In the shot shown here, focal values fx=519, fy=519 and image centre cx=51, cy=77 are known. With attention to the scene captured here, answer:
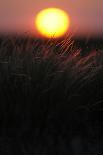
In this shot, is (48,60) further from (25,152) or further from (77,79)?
(25,152)

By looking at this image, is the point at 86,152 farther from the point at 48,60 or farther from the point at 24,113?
the point at 48,60

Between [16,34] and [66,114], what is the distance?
5.65 ft

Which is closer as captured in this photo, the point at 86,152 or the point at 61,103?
the point at 86,152

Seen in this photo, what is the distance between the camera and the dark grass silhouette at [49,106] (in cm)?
362

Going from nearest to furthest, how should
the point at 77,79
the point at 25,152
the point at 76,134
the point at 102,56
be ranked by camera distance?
the point at 25,152 < the point at 76,134 < the point at 77,79 < the point at 102,56

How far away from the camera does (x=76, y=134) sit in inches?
150

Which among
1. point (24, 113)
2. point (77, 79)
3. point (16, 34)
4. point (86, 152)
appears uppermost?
point (16, 34)

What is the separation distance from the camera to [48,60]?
4.30m

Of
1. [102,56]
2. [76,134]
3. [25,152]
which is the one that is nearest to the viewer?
[25,152]

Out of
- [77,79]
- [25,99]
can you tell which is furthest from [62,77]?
[25,99]

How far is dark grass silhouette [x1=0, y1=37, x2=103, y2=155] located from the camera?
11.9ft

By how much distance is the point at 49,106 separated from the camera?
156 inches

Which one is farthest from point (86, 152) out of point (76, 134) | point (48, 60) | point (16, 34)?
point (16, 34)

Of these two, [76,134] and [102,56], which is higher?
Answer: [102,56]
